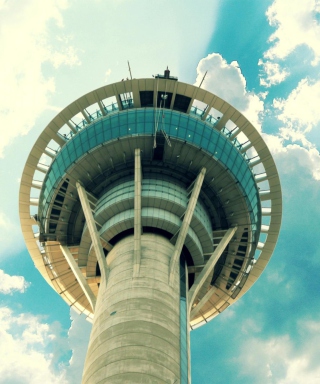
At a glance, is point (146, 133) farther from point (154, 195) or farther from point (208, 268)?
point (208, 268)

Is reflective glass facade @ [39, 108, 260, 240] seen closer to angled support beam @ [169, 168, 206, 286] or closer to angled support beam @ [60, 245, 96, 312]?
angled support beam @ [169, 168, 206, 286]

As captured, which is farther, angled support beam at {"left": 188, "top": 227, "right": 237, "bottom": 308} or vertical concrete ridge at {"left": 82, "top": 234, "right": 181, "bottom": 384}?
angled support beam at {"left": 188, "top": 227, "right": 237, "bottom": 308}

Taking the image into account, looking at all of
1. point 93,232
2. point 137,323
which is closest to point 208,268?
point 93,232

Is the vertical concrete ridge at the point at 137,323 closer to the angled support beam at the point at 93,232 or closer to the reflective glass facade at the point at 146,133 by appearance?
the angled support beam at the point at 93,232

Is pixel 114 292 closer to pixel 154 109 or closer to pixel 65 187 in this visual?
pixel 65 187

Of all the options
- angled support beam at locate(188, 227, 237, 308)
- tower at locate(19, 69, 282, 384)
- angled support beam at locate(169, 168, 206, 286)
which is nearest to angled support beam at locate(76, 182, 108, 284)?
tower at locate(19, 69, 282, 384)

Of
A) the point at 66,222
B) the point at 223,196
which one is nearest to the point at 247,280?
the point at 223,196

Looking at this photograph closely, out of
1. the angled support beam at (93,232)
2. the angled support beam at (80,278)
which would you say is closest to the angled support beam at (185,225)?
the angled support beam at (93,232)
